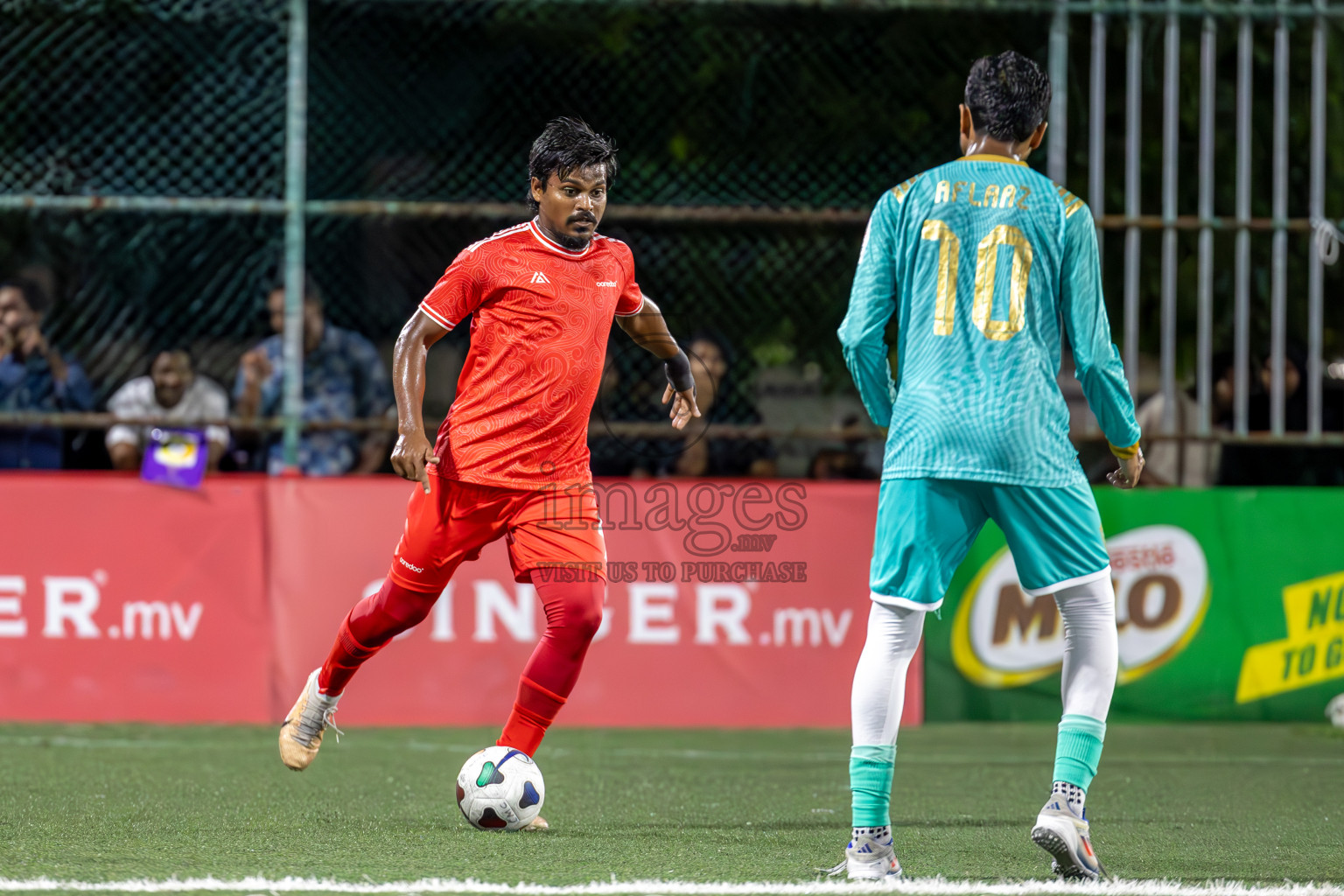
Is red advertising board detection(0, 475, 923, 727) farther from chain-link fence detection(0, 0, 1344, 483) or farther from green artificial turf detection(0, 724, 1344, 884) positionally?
chain-link fence detection(0, 0, 1344, 483)

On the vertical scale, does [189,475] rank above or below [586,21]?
A: below

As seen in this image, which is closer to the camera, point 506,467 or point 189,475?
point 506,467

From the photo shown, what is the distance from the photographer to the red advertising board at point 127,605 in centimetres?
792

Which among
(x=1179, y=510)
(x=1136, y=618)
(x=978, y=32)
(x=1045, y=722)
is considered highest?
(x=978, y=32)

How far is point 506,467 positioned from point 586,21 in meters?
4.68

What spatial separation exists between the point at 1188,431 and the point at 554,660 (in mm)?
4876

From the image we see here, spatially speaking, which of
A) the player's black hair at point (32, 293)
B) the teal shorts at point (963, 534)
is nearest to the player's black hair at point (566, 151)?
the teal shorts at point (963, 534)

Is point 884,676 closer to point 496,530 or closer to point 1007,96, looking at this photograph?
point 1007,96

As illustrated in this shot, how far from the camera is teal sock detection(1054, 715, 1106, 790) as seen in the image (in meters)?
4.06

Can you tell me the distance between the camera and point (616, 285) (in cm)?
530

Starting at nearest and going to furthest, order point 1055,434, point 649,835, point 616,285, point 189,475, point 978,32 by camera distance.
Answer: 1. point 1055,434
2. point 649,835
3. point 616,285
4. point 189,475
5. point 978,32

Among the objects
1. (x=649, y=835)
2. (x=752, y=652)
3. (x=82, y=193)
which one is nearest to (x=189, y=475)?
(x=82, y=193)

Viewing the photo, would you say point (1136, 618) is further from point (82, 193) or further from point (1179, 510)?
point (82, 193)

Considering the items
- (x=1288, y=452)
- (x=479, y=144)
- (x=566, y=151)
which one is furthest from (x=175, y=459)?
(x=1288, y=452)
